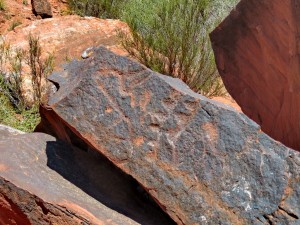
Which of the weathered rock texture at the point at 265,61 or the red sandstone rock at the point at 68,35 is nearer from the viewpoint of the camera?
the weathered rock texture at the point at 265,61

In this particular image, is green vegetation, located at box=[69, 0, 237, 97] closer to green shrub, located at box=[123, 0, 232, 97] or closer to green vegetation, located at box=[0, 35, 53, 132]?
green shrub, located at box=[123, 0, 232, 97]

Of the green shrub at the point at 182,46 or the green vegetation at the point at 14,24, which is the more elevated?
the green shrub at the point at 182,46

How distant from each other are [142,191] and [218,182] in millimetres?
526

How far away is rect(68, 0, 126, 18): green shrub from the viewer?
9.73 m

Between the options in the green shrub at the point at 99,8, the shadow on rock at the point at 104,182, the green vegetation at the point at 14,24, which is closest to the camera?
the shadow on rock at the point at 104,182

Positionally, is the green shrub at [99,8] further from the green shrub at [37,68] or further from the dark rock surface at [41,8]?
the green shrub at [37,68]

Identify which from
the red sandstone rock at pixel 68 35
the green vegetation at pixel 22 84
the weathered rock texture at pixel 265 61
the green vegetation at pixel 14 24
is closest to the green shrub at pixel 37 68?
the green vegetation at pixel 22 84

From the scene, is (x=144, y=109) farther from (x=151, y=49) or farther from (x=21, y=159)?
(x=151, y=49)

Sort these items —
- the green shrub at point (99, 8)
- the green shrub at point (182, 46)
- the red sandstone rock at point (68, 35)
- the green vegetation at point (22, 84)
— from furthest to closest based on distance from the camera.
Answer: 1. the green shrub at point (99, 8)
2. the green shrub at point (182, 46)
3. the red sandstone rock at point (68, 35)
4. the green vegetation at point (22, 84)

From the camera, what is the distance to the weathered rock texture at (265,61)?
2.91 m

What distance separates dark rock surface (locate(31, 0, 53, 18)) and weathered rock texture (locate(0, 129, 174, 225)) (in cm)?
659

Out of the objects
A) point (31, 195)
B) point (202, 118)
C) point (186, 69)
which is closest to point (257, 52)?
point (202, 118)

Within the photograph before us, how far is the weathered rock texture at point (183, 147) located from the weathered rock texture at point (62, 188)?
245 mm

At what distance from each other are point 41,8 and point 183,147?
7387 mm
